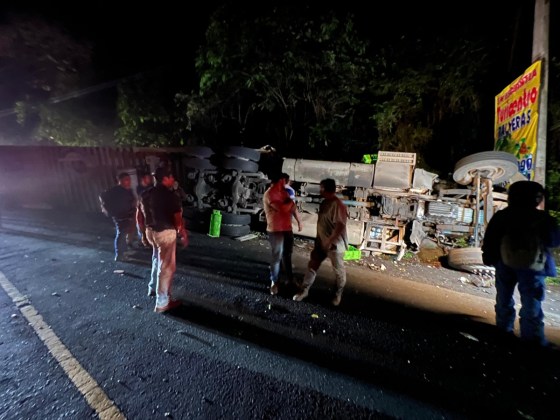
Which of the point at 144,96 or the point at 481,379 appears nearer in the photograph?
the point at 481,379

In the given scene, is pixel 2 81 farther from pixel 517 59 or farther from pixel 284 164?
pixel 517 59

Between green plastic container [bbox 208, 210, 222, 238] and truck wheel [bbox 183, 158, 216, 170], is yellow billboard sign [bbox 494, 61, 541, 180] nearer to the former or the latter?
green plastic container [bbox 208, 210, 222, 238]

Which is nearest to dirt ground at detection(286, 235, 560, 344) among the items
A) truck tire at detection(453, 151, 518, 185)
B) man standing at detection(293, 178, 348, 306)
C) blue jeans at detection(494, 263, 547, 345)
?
blue jeans at detection(494, 263, 547, 345)

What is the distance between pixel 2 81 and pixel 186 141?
12703 millimetres

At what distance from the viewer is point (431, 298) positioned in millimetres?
4039

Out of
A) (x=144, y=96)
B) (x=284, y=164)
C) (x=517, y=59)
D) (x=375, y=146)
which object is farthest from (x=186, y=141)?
(x=517, y=59)

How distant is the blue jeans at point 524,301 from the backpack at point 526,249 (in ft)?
0.38

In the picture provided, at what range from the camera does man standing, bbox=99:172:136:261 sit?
4883 millimetres

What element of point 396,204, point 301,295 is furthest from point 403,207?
point 301,295

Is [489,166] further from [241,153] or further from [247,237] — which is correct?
[241,153]

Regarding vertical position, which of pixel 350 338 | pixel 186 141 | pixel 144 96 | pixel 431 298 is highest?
pixel 144 96

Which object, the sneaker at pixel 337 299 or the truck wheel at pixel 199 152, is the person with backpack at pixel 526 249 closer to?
the sneaker at pixel 337 299

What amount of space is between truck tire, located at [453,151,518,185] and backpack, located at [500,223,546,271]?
2804 mm

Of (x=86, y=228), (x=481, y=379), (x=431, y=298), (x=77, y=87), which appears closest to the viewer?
(x=481, y=379)
